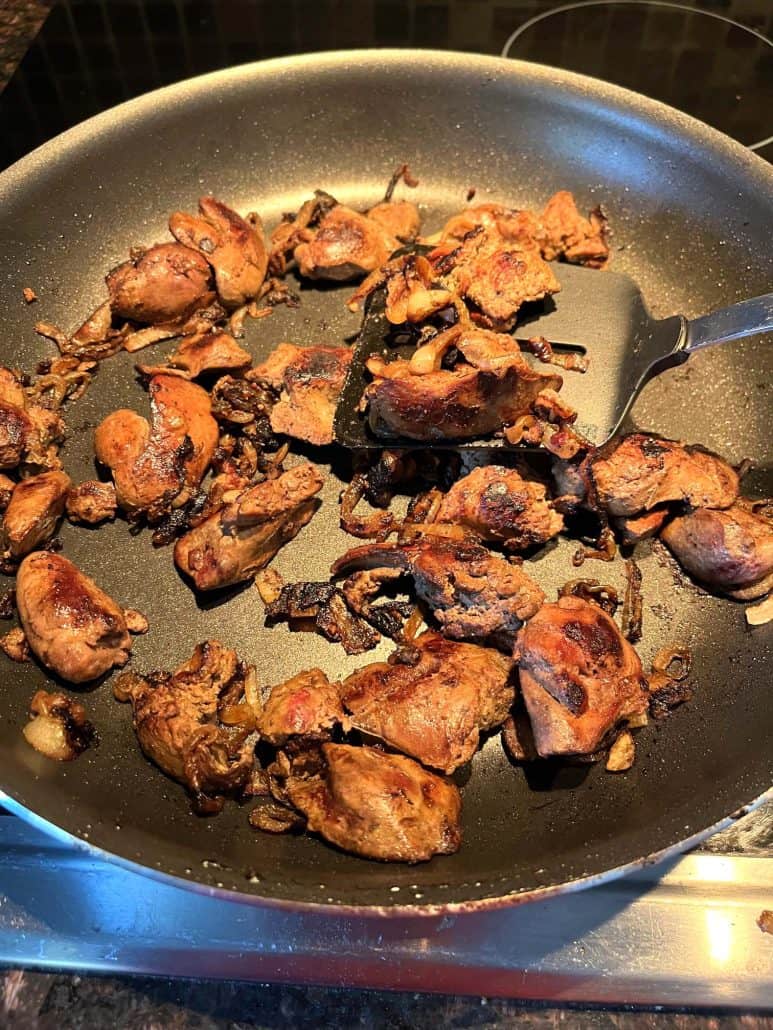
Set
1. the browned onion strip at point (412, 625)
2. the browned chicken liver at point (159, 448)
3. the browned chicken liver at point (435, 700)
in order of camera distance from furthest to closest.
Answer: the browned chicken liver at point (159, 448) < the browned onion strip at point (412, 625) < the browned chicken liver at point (435, 700)

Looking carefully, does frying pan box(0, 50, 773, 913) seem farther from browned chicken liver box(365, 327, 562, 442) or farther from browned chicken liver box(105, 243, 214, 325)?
browned chicken liver box(365, 327, 562, 442)

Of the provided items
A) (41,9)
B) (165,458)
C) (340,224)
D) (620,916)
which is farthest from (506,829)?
(41,9)

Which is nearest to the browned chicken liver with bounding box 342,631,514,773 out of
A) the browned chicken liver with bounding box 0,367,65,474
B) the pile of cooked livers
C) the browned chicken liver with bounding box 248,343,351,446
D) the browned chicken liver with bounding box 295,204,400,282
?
the pile of cooked livers

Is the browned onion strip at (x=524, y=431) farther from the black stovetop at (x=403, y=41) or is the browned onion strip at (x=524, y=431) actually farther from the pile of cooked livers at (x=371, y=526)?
the black stovetop at (x=403, y=41)

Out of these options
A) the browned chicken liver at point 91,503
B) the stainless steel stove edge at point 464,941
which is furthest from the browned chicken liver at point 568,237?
the stainless steel stove edge at point 464,941

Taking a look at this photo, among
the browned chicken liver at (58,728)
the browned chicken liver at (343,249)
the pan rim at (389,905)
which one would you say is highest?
the browned chicken liver at (343,249)

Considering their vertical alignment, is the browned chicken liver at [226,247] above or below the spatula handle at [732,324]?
below

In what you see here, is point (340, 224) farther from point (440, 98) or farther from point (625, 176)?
point (625, 176)
